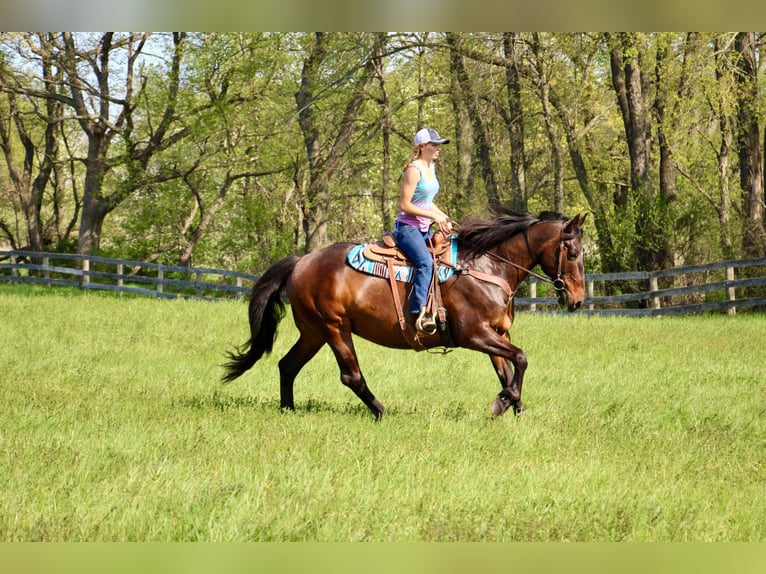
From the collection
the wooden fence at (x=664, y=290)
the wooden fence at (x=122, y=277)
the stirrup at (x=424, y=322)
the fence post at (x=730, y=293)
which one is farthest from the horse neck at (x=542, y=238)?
the wooden fence at (x=122, y=277)

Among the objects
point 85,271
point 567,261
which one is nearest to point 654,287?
point 567,261

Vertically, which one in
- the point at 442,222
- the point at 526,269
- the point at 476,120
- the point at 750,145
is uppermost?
the point at 476,120

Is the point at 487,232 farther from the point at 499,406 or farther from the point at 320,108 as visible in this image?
the point at 320,108

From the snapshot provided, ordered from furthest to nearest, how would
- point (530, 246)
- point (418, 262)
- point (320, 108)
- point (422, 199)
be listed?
point (320, 108) → point (530, 246) → point (418, 262) → point (422, 199)

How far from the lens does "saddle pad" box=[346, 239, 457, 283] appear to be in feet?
27.3

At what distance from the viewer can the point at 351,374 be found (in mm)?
8422

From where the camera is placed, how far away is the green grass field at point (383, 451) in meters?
4.77

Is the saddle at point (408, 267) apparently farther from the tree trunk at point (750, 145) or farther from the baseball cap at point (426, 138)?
the tree trunk at point (750, 145)

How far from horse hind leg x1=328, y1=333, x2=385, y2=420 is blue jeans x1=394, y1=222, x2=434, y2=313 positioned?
784 mm

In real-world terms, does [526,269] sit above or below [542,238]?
below

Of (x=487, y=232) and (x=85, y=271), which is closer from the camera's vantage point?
(x=487, y=232)

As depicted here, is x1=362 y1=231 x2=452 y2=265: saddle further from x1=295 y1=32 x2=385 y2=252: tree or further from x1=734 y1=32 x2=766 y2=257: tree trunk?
x1=295 y1=32 x2=385 y2=252: tree

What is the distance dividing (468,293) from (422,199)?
1028 mm

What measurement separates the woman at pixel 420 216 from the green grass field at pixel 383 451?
113cm
